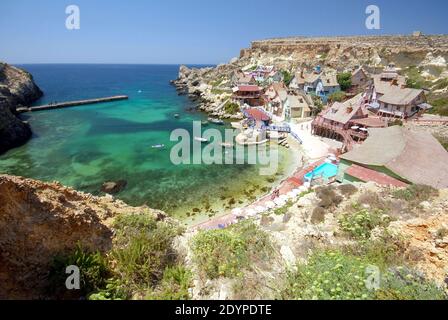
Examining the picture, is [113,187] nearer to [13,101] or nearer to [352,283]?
[352,283]

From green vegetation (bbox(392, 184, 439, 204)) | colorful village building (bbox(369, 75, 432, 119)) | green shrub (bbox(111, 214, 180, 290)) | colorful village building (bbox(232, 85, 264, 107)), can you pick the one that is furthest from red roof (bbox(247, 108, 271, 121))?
green shrub (bbox(111, 214, 180, 290))

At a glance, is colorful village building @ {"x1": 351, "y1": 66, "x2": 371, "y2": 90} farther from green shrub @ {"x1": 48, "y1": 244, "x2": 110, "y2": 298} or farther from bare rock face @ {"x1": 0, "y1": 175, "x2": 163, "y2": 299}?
green shrub @ {"x1": 48, "y1": 244, "x2": 110, "y2": 298}

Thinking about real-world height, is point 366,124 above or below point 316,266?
above

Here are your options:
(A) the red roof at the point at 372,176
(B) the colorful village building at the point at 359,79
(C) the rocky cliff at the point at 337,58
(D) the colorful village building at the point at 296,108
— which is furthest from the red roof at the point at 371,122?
(B) the colorful village building at the point at 359,79

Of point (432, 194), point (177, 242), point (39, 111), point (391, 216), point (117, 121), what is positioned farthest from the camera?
point (39, 111)
